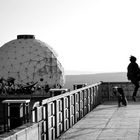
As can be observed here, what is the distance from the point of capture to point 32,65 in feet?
198

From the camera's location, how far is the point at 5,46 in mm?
63625

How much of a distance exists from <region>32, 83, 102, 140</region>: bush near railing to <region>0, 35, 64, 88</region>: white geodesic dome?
154ft

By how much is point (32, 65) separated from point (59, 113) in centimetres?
5177

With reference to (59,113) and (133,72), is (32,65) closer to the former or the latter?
(133,72)

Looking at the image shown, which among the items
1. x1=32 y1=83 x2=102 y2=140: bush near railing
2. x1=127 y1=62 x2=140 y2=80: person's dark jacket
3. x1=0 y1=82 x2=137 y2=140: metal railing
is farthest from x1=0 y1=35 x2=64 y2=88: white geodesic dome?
x1=32 y1=83 x2=102 y2=140: bush near railing

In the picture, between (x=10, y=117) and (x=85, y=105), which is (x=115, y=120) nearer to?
(x=85, y=105)

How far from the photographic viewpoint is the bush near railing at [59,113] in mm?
7387

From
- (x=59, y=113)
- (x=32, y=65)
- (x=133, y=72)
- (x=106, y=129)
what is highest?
(x=32, y=65)

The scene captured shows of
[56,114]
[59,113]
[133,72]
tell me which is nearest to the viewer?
[56,114]

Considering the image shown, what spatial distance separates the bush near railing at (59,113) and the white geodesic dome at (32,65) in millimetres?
46799

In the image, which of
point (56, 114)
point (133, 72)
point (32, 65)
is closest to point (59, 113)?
point (56, 114)

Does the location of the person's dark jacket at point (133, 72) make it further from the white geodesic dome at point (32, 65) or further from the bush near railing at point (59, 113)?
the white geodesic dome at point (32, 65)

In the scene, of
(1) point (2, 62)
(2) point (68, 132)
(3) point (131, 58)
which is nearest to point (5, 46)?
(1) point (2, 62)

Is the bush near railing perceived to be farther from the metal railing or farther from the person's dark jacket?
the person's dark jacket
